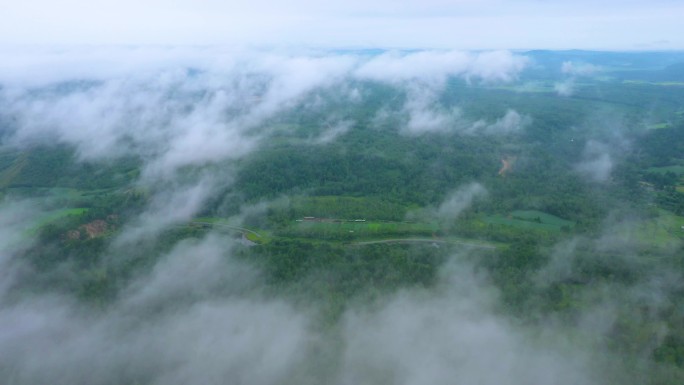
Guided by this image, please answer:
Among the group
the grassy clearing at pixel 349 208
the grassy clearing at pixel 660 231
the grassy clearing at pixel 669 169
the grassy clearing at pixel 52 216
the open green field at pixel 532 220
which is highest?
the grassy clearing at pixel 669 169

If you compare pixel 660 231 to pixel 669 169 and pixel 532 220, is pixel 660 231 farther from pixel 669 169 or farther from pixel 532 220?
pixel 669 169

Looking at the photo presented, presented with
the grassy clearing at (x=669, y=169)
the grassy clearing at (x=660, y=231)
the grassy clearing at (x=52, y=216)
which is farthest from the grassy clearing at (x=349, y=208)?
the grassy clearing at (x=669, y=169)

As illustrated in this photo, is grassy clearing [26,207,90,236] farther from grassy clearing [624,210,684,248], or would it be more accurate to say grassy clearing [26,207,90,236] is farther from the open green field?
grassy clearing [624,210,684,248]

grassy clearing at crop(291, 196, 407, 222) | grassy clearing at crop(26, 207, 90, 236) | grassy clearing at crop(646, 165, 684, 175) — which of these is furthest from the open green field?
grassy clearing at crop(26, 207, 90, 236)

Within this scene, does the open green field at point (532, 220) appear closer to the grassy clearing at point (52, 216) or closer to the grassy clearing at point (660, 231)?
the grassy clearing at point (660, 231)

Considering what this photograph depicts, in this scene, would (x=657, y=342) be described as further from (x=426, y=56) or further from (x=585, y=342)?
(x=426, y=56)

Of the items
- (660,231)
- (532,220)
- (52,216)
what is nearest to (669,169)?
(660,231)

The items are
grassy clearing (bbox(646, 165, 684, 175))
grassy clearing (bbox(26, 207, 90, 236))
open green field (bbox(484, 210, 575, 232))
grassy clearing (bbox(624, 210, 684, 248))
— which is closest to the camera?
grassy clearing (bbox(624, 210, 684, 248))

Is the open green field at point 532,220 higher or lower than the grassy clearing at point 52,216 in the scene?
higher
